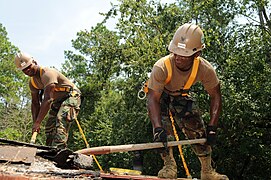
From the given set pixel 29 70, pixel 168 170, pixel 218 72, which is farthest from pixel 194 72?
pixel 218 72

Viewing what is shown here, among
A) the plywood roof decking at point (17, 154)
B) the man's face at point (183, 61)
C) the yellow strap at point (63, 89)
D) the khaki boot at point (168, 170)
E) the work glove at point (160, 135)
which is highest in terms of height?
the man's face at point (183, 61)

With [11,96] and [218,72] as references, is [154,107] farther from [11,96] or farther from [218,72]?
[11,96]

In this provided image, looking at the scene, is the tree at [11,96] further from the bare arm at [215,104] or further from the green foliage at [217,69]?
the bare arm at [215,104]

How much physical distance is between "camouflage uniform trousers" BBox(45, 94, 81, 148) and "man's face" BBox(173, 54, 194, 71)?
265 cm

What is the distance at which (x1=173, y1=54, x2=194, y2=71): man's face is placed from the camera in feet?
16.2

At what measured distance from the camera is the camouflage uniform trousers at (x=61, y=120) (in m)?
6.99

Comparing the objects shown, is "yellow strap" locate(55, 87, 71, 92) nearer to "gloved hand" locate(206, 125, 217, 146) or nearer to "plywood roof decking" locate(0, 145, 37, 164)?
"gloved hand" locate(206, 125, 217, 146)

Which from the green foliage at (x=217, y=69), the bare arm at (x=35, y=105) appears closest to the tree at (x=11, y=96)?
the green foliage at (x=217, y=69)

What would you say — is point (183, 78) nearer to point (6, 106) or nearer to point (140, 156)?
point (140, 156)

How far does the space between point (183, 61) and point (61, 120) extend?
115 inches

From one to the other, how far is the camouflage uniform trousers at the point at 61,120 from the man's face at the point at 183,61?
2.65 meters

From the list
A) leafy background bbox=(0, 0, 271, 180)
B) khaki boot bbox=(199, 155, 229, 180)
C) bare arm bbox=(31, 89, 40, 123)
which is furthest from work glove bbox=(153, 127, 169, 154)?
leafy background bbox=(0, 0, 271, 180)

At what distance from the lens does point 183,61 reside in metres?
4.96

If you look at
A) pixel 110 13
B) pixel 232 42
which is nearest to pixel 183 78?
pixel 232 42
